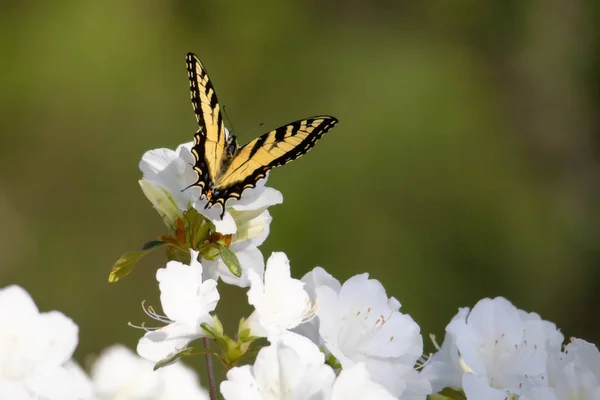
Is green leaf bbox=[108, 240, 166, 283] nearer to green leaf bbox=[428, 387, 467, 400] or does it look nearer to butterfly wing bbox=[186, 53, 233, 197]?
butterfly wing bbox=[186, 53, 233, 197]

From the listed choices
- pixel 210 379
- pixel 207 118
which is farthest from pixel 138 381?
pixel 207 118

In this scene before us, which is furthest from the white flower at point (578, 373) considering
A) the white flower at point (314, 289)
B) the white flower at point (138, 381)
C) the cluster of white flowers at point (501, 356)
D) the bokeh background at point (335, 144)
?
the bokeh background at point (335, 144)

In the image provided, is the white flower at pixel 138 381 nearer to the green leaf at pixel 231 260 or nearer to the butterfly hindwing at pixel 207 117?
the green leaf at pixel 231 260

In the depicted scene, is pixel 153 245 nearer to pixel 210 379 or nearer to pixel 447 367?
pixel 210 379

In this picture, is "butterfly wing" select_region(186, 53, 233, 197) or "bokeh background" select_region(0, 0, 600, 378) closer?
"butterfly wing" select_region(186, 53, 233, 197)

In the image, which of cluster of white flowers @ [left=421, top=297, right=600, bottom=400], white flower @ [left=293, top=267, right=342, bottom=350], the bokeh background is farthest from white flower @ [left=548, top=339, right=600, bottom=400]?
the bokeh background

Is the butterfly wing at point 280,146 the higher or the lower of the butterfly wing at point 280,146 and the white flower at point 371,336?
the higher
